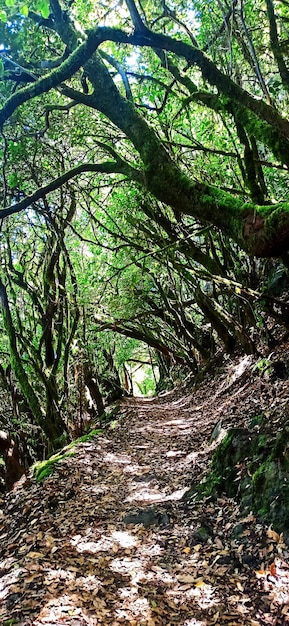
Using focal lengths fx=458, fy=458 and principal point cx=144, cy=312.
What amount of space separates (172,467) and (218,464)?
67.9 inches

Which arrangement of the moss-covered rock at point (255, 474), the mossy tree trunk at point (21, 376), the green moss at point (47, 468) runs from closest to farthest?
the moss-covered rock at point (255, 474) → the green moss at point (47, 468) → the mossy tree trunk at point (21, 376)

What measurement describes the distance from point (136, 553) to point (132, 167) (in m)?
4.64

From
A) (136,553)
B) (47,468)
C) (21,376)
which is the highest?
(21,376)

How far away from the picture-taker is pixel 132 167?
6.12m

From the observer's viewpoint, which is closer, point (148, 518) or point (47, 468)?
point (148, 518)

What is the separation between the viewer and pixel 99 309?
12.1m

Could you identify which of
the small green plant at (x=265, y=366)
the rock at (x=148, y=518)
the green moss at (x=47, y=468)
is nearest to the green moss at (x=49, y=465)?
the green moss at (x=47, y=468)

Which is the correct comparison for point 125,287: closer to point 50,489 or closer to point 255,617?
point 50,489

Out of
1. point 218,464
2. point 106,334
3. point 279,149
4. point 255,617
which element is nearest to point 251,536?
point 255,617

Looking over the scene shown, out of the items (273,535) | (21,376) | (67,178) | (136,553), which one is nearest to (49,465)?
(21,376)

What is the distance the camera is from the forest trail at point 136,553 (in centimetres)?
362

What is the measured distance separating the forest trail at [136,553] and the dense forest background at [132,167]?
113 inches

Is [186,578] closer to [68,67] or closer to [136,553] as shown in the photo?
[136,553]

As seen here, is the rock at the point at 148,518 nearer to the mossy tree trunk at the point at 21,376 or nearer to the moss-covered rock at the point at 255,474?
the moss-covered rock at the point at 255,474
